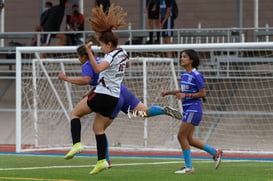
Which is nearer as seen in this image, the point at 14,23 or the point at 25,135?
the point at 25,135

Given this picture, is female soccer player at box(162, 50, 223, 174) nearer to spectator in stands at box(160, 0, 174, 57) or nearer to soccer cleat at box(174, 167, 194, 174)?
soccer cleat at box(174, 167, 194, 174)

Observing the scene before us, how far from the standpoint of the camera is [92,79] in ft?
44.6

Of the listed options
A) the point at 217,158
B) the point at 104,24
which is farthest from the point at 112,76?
the point at 217,158

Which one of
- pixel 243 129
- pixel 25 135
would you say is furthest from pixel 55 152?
pixel 243 129

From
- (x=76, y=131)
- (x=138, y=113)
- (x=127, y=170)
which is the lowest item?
(x=127, y=170)

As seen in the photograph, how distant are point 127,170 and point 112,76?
1.87 meters

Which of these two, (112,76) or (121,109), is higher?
(112,76)

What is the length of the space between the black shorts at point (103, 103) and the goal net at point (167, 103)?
8365 millimetres

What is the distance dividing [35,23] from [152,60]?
31.5ft

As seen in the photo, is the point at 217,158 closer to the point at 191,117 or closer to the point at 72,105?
the point at 191,117

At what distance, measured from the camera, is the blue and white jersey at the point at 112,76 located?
39.0ft

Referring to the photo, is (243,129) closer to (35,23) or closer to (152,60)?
(152,60)

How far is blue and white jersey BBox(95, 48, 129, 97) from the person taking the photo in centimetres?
1189

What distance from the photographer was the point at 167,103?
2144 cm
